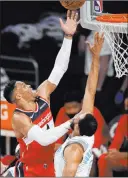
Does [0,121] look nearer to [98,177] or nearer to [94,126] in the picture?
[98,177]

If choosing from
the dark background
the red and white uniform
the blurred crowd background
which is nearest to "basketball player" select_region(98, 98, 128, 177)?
the dark background

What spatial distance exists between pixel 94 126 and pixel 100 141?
2.25 m

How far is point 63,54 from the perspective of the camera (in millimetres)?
6938

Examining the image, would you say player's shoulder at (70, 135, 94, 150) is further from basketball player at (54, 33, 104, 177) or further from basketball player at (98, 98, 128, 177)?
basketball player at (98, 98, 128, 177)

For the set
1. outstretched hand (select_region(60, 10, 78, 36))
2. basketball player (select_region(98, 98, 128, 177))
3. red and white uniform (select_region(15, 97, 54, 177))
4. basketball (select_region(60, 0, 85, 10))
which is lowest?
basketball player (select_region(98, 98, 128, 177))

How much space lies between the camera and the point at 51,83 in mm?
7000

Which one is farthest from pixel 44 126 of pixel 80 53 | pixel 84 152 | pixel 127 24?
pixel 80 53

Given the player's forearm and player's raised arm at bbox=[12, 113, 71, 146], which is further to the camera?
the player's forearm

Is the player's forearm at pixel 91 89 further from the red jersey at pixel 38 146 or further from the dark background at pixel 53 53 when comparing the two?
the dark background at pixel 53 53

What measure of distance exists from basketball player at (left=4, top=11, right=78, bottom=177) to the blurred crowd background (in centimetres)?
229

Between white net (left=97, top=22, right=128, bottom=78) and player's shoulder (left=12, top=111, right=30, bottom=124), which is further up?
white net (left=97, top=22, right=128, bottom=78)

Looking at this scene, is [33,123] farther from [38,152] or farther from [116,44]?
[116,44]

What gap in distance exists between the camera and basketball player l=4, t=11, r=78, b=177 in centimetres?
638

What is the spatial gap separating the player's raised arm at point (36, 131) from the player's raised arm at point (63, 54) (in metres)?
0.48
